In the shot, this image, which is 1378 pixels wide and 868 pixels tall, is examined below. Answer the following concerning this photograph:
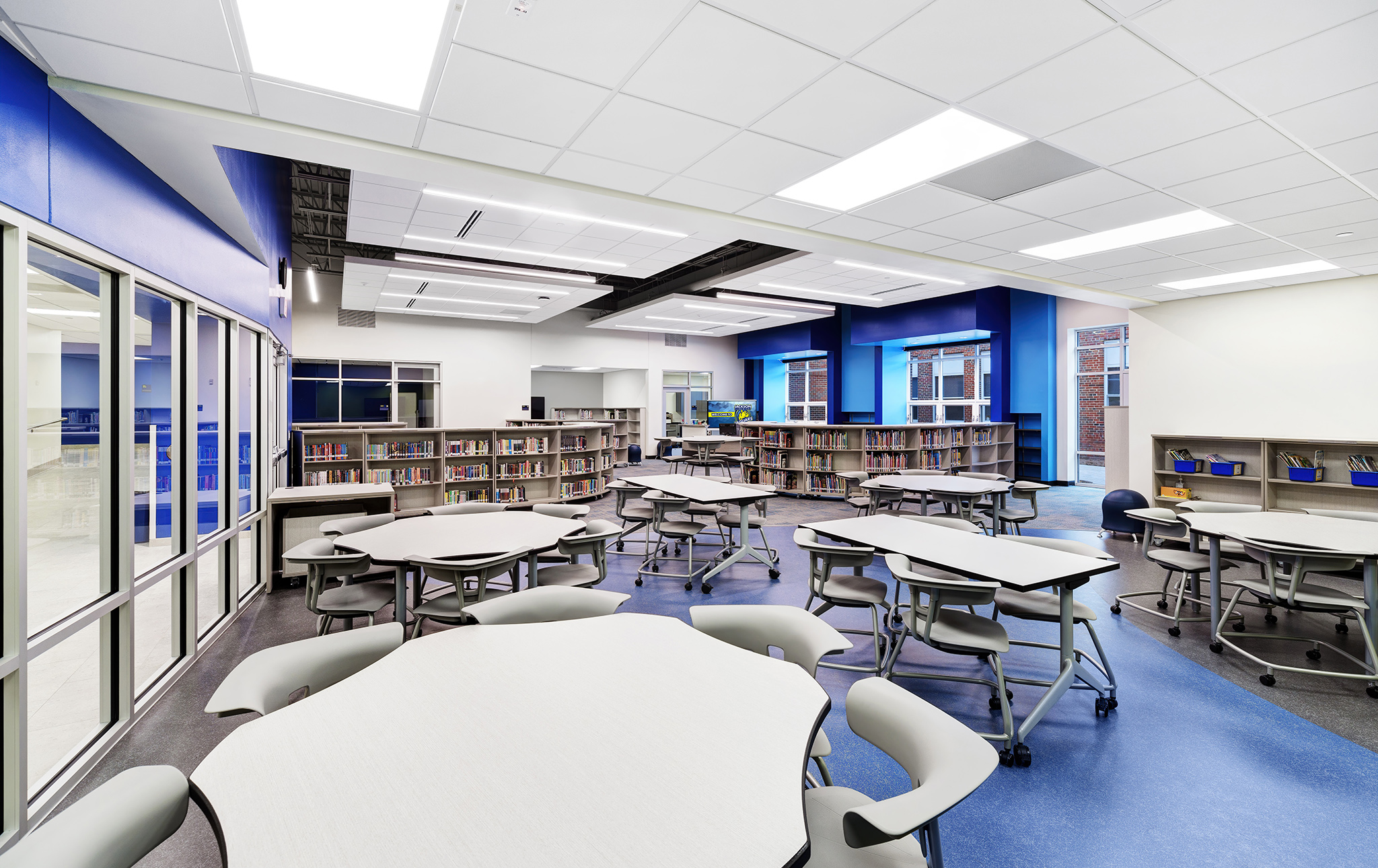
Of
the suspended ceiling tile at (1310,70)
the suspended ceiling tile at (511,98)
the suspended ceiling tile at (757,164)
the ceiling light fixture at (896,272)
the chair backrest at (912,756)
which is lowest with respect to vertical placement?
→ the chair backrest at (912,756)

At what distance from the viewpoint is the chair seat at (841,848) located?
1367mm

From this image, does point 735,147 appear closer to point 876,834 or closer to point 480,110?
point 480,110

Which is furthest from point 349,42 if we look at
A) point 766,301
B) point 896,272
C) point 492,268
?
point 766,301

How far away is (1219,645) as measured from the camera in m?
3.89

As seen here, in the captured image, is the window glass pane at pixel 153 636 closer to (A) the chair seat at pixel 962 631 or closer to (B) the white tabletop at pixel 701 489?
(B) the white tabletop at pixel 701 489

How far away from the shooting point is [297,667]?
Answer: 186cm

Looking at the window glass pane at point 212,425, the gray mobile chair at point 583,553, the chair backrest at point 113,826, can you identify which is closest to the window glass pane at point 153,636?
the window glass pane at point 212,425

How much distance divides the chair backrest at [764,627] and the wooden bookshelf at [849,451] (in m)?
7.86

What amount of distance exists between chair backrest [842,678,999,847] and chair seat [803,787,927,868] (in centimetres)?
5

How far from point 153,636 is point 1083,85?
6.59 meters

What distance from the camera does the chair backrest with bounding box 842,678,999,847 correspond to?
3.75 ft

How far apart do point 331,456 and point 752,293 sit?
7220mm

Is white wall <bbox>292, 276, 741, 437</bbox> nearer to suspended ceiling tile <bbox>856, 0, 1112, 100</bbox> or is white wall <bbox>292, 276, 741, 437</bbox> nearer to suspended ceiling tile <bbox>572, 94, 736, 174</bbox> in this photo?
suspended ceiling tile <bbox>572, 94, 736, 174</bbox>

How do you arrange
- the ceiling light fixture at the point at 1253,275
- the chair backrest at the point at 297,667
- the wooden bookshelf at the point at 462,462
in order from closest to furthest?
the chair backrest at the point at 297,667
the ceiling light fixture at the point at 1253,275
the wooden bookshelf at the point at 462,462
